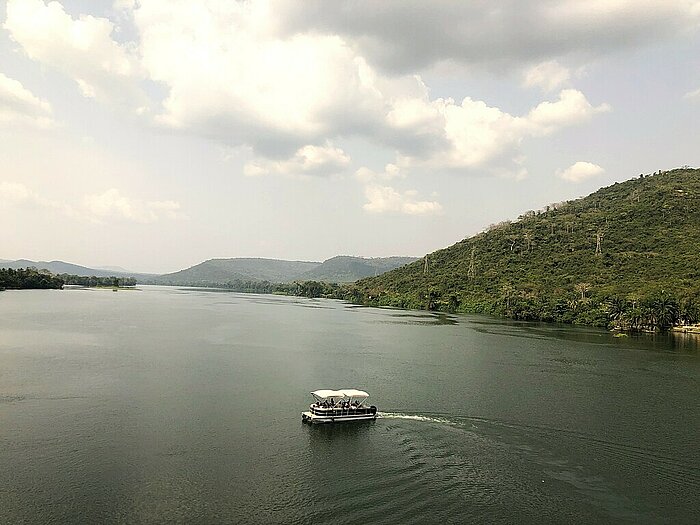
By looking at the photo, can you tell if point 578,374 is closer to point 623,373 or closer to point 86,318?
point 623,373

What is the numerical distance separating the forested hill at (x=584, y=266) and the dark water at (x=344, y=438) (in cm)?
3655

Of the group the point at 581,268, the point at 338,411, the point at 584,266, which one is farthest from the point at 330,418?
the point at 584,266

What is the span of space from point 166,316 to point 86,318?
14.6 meters

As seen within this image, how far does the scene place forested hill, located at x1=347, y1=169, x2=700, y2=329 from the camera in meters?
87.7

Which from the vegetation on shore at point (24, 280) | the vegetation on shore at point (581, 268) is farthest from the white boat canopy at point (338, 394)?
the vegetation on shore at point (24, 280)

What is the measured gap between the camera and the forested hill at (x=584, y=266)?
288 feet

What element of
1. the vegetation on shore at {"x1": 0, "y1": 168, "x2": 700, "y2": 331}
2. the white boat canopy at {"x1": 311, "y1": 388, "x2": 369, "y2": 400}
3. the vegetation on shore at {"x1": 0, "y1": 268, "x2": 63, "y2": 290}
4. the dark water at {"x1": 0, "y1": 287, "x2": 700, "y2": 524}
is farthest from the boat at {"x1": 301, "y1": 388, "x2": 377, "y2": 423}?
the vegetation on shore at {"x1": 0, "y1": 268, "x2": 63, "y2": 290}

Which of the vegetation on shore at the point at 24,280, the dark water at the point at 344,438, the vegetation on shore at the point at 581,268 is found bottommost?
the dark water at the point at 344,438

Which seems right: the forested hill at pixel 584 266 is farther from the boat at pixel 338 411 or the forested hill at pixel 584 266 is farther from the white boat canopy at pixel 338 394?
the boat at pixel 338 411

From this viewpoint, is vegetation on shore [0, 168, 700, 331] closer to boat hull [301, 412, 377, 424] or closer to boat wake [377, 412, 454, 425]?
boat wake [377, 412, 454, 425]

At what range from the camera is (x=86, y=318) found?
82.2m

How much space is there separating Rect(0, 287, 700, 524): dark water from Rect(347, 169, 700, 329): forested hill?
36551 mm

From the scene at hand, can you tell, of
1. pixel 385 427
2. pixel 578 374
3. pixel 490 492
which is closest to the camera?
pixel 490 492

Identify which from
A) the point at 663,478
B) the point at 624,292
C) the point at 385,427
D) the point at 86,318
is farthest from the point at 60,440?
the point at 624,292
